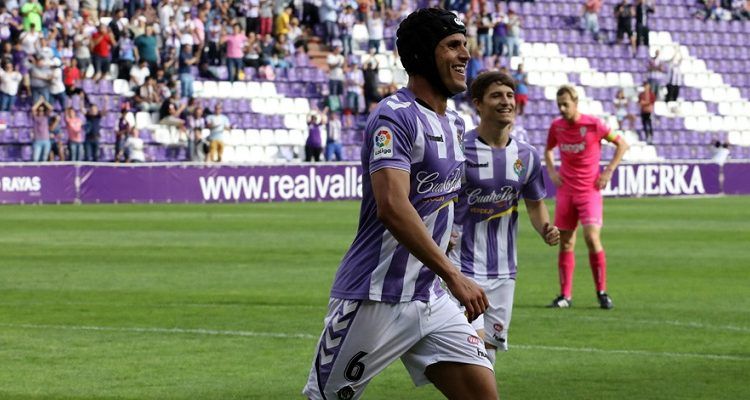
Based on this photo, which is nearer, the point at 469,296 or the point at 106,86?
the point at 469,296

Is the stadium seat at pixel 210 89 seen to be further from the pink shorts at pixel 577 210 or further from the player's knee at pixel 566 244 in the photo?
the player's knee at pixel 566 244

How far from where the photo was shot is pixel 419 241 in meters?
5.54

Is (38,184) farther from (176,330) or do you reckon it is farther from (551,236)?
(551,236)

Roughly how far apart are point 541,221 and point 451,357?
3424 millimetres

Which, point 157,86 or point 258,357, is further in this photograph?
point 157,86

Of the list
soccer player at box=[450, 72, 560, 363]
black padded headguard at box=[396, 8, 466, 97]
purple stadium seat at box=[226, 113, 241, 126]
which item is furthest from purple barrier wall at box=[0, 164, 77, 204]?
black padded headguard at box=[396, 8, 466, 97]

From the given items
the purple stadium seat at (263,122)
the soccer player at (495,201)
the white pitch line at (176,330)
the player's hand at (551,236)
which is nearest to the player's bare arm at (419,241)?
the player's hand at (551,236)

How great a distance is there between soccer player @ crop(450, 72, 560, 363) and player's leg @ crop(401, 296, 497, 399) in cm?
313

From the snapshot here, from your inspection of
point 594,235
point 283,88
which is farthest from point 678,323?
point 283,88

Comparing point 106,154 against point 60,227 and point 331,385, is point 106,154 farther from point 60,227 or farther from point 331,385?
point 331,385

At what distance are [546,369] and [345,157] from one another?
29.4m

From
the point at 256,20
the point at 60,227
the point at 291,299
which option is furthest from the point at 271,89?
the point at 291,299

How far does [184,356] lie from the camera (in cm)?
1121

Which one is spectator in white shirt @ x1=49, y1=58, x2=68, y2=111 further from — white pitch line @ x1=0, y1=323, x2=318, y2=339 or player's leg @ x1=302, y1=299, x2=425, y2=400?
player's leg @ x1=302, y1=299, x2=425, y2=400
